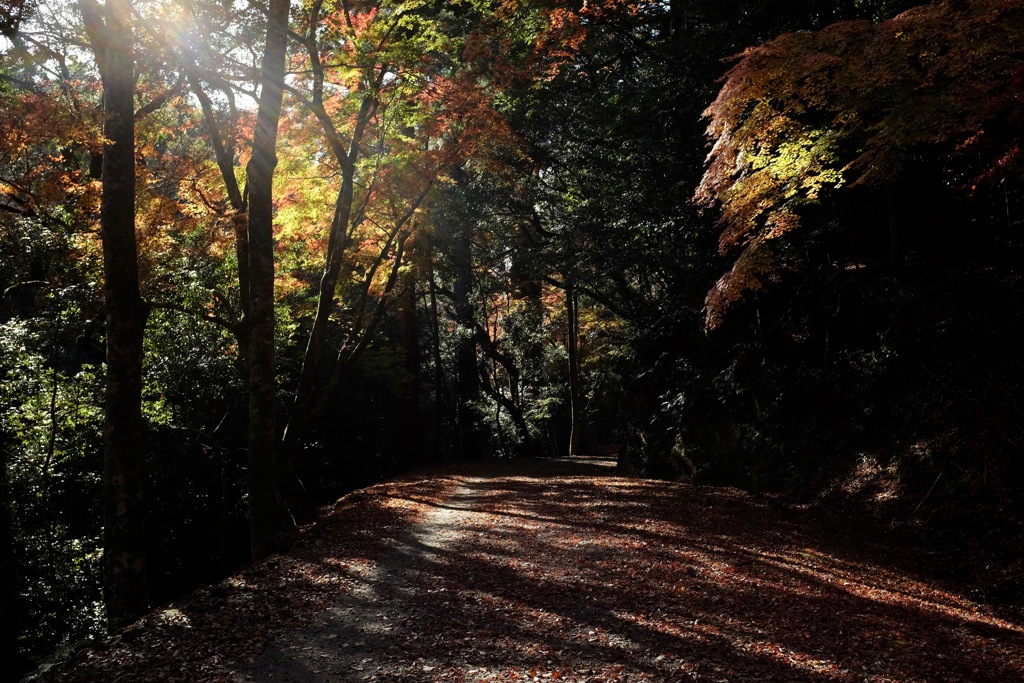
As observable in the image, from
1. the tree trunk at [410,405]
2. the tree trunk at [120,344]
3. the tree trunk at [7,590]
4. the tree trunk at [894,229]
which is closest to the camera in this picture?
the tree trunk at [120,344]

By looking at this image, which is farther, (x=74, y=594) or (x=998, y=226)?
(x=74, y=594)

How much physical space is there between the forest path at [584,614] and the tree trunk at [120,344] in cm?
84

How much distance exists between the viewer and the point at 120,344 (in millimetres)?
6922

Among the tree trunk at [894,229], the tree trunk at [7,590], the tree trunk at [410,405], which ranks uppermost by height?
the tree trunk at [894,229]

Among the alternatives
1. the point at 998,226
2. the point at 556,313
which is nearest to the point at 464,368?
the point at 556,313

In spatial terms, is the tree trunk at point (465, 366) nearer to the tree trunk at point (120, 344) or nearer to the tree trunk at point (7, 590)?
the tree trunk at point (7, 590)

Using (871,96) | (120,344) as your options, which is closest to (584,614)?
(120,344)

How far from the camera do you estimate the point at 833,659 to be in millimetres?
4707

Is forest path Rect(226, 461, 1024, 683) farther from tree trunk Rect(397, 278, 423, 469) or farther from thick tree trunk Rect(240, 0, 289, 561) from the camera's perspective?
tree trunk Rect(397, 278, 423, 469)

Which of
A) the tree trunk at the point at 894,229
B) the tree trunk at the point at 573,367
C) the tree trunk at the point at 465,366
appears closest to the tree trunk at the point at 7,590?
the tree trunk at the point at 894,229

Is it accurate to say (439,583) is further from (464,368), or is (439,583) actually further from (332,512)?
(464,368)

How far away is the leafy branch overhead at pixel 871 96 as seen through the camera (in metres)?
5.80

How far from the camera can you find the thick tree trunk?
8844 millimetres

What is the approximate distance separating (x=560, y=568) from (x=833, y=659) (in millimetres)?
3287
